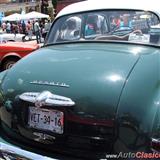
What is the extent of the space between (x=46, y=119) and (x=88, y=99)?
0.45m

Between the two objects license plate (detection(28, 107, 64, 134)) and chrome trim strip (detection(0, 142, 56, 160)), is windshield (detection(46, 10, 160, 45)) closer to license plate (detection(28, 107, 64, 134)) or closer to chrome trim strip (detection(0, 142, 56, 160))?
license plate (detection(28, 107, 64, 134))

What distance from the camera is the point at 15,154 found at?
13.0ft

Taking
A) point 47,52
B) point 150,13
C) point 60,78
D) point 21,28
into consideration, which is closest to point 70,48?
point 47,52

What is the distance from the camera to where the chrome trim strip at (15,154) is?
385cm

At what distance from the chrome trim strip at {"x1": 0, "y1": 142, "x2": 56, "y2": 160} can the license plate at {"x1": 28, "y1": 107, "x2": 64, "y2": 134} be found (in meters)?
0.24

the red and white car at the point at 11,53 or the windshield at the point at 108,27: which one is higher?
the windshield at the point at 108,27

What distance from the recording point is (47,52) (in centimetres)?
463

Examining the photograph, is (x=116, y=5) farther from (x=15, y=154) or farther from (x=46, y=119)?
(x=15, y=154)

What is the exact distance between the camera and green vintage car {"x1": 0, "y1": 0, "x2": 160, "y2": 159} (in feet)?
11.7

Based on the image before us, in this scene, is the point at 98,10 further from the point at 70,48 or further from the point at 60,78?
the point at 60,78

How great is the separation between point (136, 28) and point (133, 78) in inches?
56.3

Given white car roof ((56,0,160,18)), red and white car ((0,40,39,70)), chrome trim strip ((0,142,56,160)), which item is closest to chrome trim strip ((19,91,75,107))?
chrome trim strip ((0,142,56,160))

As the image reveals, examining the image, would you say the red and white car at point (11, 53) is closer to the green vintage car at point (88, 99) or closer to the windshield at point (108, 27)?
the windshield at point (108, 27)

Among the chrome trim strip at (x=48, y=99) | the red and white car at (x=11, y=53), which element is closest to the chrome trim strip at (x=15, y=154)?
the chrome trim strip at (x=48, y=99)
